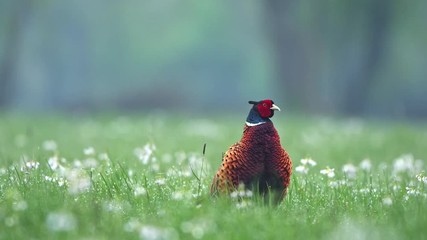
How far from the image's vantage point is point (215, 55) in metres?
50.2

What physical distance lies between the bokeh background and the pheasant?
1444 centimetres

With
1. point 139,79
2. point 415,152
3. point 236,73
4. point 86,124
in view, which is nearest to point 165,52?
point 139,79

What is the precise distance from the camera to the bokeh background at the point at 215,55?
2988 centimetres

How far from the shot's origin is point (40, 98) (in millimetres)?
57438

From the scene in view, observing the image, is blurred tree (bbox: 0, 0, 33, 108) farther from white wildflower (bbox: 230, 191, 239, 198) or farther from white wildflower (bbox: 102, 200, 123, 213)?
white wildflower (bbox: 230, 191, 239, 198)

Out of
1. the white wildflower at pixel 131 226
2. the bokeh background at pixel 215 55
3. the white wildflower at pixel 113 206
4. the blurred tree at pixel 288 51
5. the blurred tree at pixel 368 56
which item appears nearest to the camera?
the white wildflower at pixel 131 226

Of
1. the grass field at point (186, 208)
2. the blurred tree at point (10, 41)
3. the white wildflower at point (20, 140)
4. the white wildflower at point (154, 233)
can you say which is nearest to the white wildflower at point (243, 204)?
the grass field at point (186, 208)

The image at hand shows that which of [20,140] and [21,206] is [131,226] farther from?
[20,140]

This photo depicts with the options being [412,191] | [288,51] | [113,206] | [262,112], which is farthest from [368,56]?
[113,206]

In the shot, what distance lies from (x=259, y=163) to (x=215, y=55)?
4448cm

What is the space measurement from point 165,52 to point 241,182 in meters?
40.8

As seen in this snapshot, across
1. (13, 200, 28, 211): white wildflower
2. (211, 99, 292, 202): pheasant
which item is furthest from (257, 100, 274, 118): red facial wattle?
(13, 200, 28, 211): white wildflower

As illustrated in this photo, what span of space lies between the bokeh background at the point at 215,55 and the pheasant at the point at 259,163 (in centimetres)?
1444

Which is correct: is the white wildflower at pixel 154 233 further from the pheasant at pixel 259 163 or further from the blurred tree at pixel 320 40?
the blurred tree at pixel 320 40
